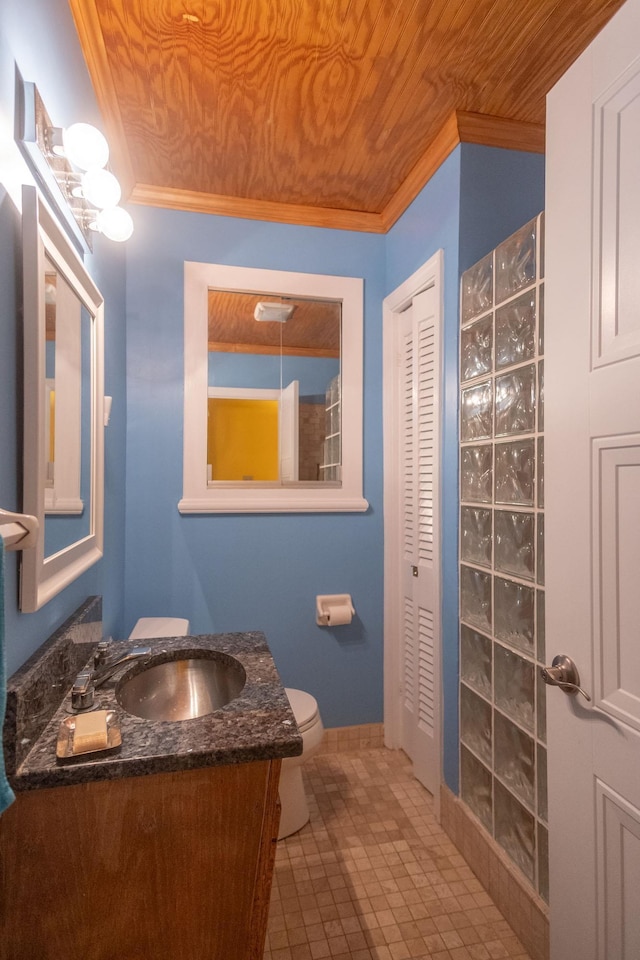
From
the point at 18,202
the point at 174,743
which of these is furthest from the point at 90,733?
the point at 18,202

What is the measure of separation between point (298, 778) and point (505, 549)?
3.83ft

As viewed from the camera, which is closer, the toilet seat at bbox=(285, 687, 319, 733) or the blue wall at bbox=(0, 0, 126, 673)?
the blue wall at bbox=(0, 0, 126, 673)

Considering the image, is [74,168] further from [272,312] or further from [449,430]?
[449,430]

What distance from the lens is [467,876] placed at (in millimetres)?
1654

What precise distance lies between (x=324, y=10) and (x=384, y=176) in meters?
0.84

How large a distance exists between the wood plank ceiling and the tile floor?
2484 millimetres

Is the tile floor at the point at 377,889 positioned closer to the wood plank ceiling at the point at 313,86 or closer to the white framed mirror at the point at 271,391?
the white framed mirror at the point at 271,391

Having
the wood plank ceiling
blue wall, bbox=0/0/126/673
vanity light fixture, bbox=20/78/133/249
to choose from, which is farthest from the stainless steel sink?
the wood plank ceiling

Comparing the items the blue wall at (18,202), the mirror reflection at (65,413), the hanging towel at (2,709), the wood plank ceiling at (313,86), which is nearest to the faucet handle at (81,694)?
the blue wall at (18,202)

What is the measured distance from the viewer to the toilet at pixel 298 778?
182 centimetres

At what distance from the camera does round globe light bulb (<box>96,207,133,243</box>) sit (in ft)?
4.49

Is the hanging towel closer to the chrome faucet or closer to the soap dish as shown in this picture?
the soap dish

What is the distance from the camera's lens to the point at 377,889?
5.28 ft

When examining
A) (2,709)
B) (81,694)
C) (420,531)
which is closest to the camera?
(2,709)
